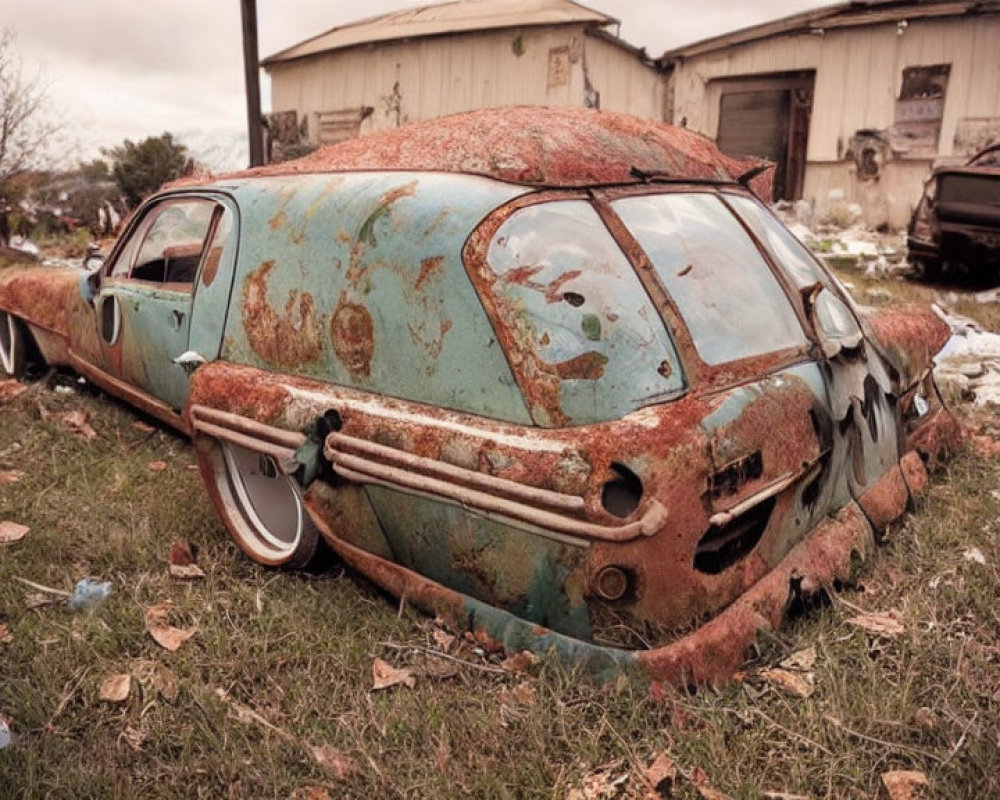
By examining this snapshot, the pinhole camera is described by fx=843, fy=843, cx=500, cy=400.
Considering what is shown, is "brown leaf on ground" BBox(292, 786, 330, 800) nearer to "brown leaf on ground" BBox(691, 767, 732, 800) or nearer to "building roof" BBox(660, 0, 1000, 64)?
"brown leaf on ground" BBox(691, 767, 732, 800)

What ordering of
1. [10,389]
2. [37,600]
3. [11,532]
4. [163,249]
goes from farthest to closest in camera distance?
[10,389] < [163,249] < [11,532] < [37,600]

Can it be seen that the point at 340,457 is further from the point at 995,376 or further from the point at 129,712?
the point at 995,376

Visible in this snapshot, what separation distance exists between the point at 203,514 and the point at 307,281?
1166mm

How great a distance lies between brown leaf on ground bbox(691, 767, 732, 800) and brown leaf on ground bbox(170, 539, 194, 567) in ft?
6.19

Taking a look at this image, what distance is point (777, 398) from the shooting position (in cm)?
226

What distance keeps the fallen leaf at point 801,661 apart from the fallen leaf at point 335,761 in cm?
113

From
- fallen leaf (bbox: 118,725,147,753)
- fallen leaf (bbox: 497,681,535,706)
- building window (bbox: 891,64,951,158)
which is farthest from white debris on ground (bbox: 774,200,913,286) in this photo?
fallen leaf (bbox: 118,725,147,753)

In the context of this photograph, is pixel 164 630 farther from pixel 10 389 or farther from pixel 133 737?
pixel 10 389

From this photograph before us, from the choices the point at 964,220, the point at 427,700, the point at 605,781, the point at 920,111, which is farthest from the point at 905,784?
the point at 920,111

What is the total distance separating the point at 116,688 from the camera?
2.29 m

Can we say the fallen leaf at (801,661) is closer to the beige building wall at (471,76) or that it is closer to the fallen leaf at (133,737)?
the fallen leaf at (133,737)

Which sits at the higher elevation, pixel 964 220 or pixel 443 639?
pixel 964 220

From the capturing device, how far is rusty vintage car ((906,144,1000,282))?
825 cm

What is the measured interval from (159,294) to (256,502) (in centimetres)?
110
